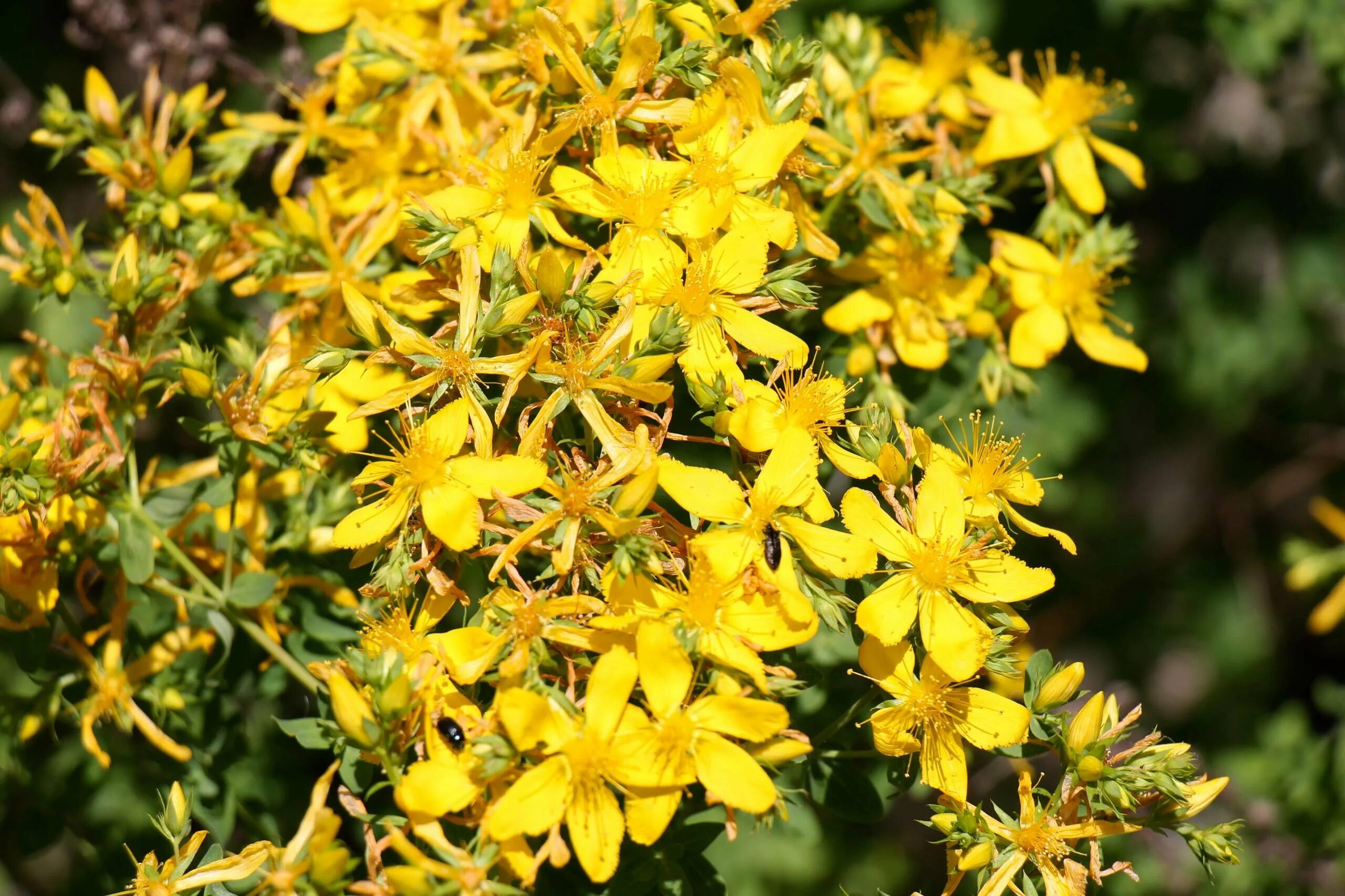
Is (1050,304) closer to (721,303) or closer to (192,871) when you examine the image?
(721,303)

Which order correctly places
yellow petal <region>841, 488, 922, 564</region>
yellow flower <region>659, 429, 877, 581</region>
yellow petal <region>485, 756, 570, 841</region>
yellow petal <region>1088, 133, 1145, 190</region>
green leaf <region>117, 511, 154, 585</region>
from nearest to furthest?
1. yellow petal <region>485, 756, 570, 841</region>
2. yellow flower <region>659, 429, 877, 581</region>
3. yellow petal <region>841, 488, 922, 564</region>
4. green leaf <region>117, 511, 154, 585</region>
5. yellow petal <region>1088, 133, 1145, 190</region>

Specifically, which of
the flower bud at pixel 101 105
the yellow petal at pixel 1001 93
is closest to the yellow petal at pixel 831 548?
the yellow petal at pixel 1001 93

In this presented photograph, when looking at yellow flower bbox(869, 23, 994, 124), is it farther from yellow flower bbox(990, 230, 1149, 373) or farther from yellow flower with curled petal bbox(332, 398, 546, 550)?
yellow flower with curled petal bbox(332, 398, 546, 550)

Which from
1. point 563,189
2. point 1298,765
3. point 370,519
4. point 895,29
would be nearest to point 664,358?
point 563,189

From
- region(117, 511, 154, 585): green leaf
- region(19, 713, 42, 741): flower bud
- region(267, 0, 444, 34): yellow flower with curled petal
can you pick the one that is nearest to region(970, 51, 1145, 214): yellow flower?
region(267, 0, 444, 34): yellow flower with curled petal

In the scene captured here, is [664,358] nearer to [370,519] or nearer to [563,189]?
[563,189]

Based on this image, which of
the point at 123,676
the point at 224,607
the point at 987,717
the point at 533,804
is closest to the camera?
the point at 533,804

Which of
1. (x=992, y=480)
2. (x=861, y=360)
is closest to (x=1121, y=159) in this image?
(x=861, y=360)
